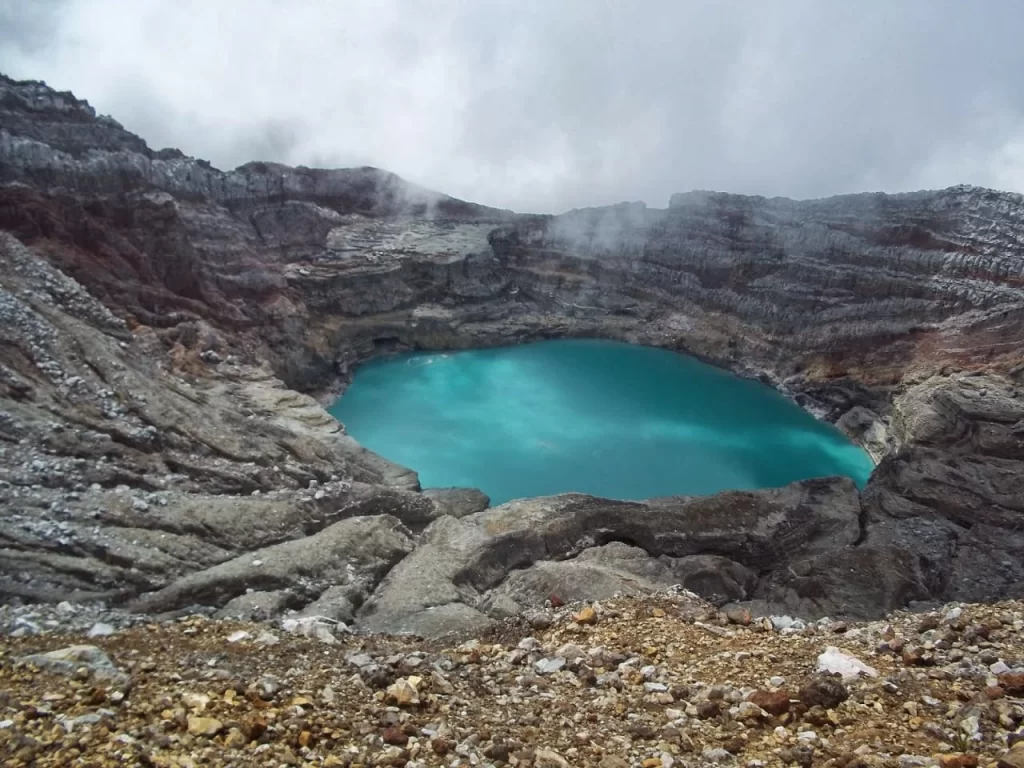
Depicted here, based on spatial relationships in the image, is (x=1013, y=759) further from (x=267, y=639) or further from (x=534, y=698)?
(x=267, y=639)

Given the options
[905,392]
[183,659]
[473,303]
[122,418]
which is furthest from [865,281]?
[183,659]

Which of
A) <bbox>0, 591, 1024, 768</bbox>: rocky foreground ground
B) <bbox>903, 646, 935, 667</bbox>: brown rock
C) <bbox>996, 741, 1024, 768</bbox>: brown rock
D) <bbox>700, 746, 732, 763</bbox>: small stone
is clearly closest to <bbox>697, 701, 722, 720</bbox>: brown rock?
<bbox>0, 591, 1024, 768</bbox>: rocky foreground ground

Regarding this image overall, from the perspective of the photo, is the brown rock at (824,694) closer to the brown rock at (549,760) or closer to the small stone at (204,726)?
the brown rock at (549,760)

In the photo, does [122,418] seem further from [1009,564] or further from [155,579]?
[1009,564]

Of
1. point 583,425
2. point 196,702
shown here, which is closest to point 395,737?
point 196,702

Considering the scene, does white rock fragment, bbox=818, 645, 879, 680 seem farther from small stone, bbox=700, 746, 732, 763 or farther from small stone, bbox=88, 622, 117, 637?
small stone, bbox=88, 622, 117, 637
